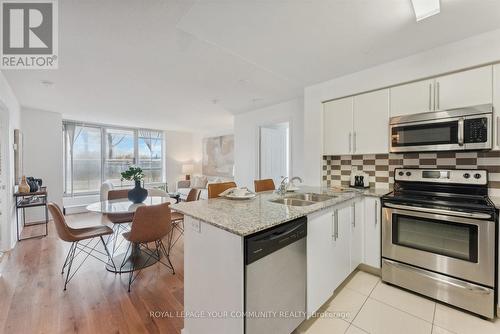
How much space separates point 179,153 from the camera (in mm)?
7574

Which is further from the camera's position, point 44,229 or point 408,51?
point 44,229

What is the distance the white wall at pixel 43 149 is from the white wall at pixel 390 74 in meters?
5.37

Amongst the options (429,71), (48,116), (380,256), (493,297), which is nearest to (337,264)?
(380,256)

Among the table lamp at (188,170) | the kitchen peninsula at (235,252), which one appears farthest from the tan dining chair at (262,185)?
the table lamp at (188,170)

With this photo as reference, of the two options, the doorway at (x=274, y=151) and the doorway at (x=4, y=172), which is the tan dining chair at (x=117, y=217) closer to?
the doorway at (x=4, y=172)

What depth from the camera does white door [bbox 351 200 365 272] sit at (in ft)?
7.17

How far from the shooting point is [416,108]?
222cm

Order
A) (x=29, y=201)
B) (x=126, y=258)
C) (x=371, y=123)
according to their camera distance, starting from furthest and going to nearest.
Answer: (x=29, y=201) → (x=126, y=258) → (x=371, y=123)

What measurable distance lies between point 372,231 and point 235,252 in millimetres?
1843

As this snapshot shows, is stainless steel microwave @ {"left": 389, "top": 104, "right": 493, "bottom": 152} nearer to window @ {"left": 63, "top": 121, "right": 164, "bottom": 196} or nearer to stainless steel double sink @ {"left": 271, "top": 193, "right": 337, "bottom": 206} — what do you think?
stainless steel double sink @ {"left": 271, "top": 193, "right": 337, "bottom": 206}

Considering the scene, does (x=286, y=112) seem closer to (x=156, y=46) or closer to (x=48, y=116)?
(x=156, y=46)

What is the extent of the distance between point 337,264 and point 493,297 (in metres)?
1.14

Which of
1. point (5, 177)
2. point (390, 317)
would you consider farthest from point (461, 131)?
point (5, 177)

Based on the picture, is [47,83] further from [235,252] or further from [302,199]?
[302,199]
